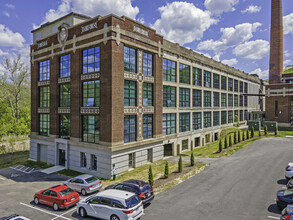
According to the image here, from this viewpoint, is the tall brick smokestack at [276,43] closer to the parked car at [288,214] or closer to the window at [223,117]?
the window at [223,117]

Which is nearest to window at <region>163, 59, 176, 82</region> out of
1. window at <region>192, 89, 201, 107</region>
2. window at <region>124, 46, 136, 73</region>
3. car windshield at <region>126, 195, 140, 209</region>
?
window at <region>192, 89, 201, 107</region>

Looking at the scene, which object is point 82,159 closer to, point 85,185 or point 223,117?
point 85,185

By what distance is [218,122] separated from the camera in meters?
50.4

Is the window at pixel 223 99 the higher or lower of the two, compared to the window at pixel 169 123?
higher

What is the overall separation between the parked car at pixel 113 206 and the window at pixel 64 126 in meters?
17.3

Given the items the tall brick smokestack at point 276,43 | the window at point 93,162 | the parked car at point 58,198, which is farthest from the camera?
the tall brick smokestack at point 276,43

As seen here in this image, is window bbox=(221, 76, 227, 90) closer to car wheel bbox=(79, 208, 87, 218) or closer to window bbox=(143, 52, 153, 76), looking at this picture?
window bbox=(143, 52, 153, 76)

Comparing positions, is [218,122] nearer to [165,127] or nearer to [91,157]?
[165,127]

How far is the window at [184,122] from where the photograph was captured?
37906mm

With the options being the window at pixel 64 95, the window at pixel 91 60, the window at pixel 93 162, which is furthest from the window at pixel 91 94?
the window at pixel 93 162

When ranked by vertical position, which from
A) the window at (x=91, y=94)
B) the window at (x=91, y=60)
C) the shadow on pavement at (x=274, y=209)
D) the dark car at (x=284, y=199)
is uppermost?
the window at (x=91, y=60)

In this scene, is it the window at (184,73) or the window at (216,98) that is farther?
the window at (216,98)

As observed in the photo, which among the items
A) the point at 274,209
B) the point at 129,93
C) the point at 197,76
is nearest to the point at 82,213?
the point at 274,209

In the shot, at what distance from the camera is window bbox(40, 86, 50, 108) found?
35094 mm
